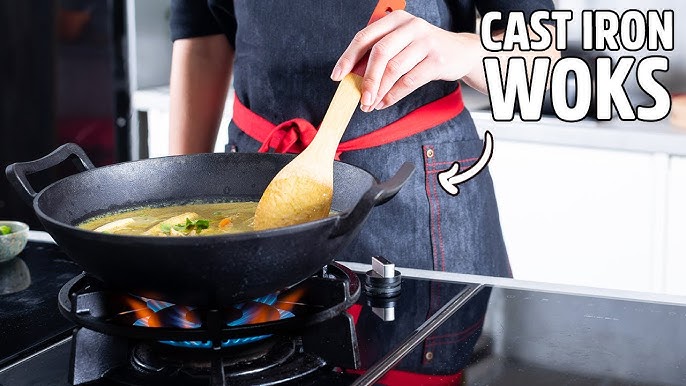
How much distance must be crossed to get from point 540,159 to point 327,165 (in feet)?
5.25

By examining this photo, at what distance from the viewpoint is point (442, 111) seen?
5.14 feet

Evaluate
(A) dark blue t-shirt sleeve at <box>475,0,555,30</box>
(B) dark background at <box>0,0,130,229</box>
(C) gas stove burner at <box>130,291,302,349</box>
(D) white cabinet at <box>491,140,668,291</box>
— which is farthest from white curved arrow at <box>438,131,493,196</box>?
(B) dark background at <box>0,0,130,229</box>

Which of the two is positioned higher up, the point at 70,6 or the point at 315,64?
the point at 70,6

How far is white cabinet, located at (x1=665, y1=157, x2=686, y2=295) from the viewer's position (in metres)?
2.44

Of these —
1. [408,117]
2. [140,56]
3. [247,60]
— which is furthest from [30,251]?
[140,56]

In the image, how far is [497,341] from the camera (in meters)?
1.03

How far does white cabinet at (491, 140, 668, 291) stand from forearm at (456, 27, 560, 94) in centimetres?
95

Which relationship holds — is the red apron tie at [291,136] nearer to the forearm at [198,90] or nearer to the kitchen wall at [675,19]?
the forearm at [198,90]

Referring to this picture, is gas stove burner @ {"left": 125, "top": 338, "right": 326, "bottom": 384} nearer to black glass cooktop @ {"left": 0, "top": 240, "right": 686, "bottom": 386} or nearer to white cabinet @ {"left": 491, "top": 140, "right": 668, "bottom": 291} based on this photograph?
black glass cooktop @ {"left": 0, "top": 240, "right": 686, "bottom": 386}

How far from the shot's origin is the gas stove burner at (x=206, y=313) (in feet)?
2.91

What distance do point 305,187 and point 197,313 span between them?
0.19 m

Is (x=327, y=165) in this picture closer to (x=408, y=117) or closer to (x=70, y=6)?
(x=408, y=117)

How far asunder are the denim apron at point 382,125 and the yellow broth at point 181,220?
0.37 meters

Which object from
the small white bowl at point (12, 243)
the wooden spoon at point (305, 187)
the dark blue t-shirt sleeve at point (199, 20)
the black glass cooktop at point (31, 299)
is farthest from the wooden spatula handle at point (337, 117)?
the dark blue t-shirt sleeve at point (199, 20)
